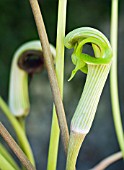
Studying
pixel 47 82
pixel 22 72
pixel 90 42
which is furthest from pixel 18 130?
pixel 47 82

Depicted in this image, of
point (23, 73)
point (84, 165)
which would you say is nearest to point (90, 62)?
point (23, 73)

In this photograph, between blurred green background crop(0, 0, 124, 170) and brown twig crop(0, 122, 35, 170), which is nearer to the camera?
brown twig crop(0, 122, 35, 170)

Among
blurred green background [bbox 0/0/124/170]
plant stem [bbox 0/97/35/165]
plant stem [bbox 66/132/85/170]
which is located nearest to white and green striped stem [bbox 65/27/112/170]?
plant stem [bbox 66/132/85/170]

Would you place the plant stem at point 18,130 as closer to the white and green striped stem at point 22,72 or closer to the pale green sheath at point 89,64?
the white and green striped stem at point 22,72

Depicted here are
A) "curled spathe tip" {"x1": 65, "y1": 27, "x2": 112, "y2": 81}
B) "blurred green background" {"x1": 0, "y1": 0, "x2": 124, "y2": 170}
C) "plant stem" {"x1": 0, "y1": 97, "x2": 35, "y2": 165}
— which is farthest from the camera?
"blurred green background" {"x1": 0, "y1": 0, "x2": 124, "y2": 170}

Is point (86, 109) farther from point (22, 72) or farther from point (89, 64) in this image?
point (22, 72)

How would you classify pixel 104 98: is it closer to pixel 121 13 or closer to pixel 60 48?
pixel 121 13

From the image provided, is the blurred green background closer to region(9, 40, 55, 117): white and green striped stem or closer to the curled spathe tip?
region(9, 40, 55, 117): white and green striped stem
